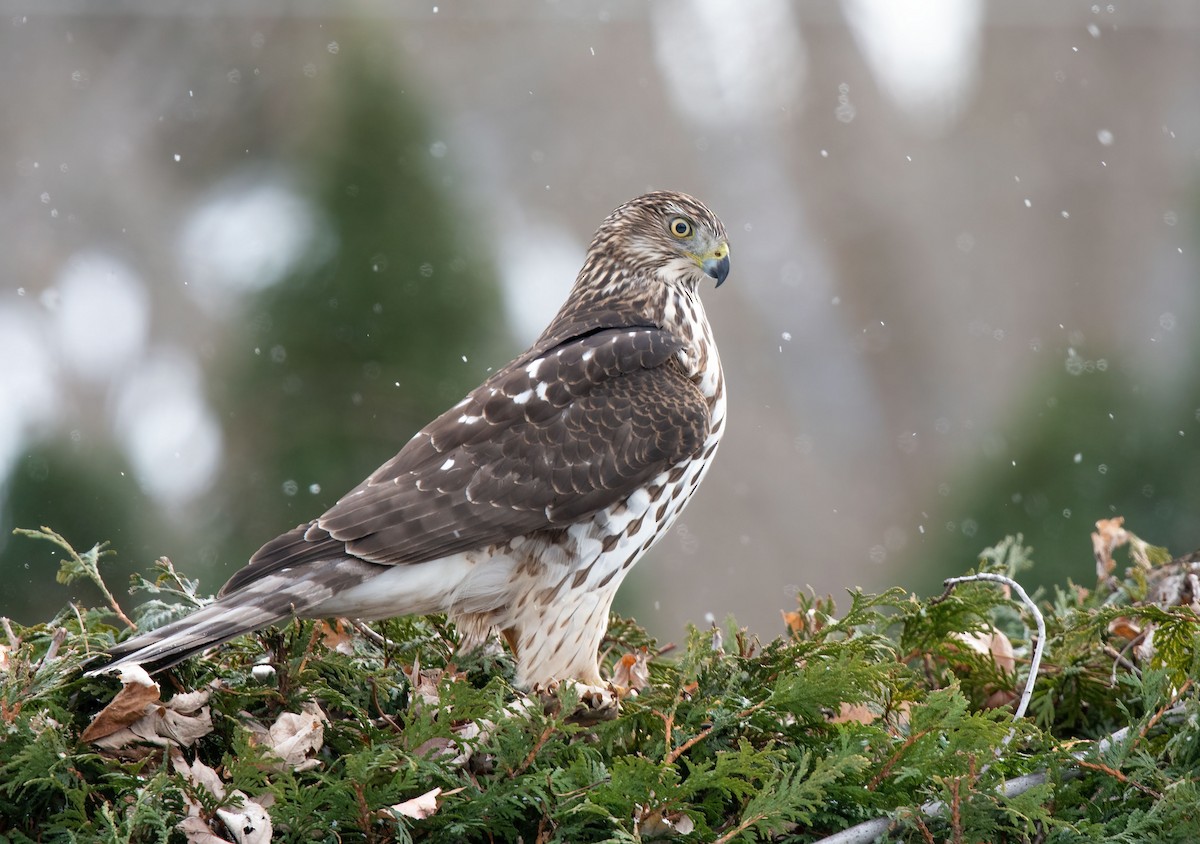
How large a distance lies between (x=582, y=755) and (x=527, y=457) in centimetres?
147

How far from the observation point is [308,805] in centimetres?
207

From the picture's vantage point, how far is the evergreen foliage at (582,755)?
83.0 inches

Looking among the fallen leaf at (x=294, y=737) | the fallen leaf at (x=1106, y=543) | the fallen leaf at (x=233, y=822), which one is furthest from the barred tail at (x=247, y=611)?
the fallen leaf at (x=1106, y=543)

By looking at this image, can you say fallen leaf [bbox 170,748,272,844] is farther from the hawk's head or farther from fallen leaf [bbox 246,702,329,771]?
the hawk's head

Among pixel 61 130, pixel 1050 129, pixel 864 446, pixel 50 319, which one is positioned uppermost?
pixel 1050 129

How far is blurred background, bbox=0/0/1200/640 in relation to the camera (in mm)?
5812

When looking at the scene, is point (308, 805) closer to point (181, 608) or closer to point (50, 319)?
point (181, 608)

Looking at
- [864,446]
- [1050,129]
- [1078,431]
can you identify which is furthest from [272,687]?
[1050,129]

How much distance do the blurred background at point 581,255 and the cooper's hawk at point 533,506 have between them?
2.11m

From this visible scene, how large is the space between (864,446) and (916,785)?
1445 cm

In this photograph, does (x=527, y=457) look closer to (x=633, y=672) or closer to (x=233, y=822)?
(x=633, y=672)

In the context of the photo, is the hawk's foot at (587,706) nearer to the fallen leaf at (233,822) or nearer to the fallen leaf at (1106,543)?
the fallen leaf at (233,822)

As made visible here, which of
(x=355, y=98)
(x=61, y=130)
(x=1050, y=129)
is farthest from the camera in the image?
(x=1050, y=129)

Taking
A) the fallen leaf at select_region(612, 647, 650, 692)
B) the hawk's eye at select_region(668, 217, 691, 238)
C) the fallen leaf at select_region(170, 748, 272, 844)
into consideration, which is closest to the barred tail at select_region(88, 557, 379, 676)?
the fallen leaf at select_region(170, 748, 272, 844)
